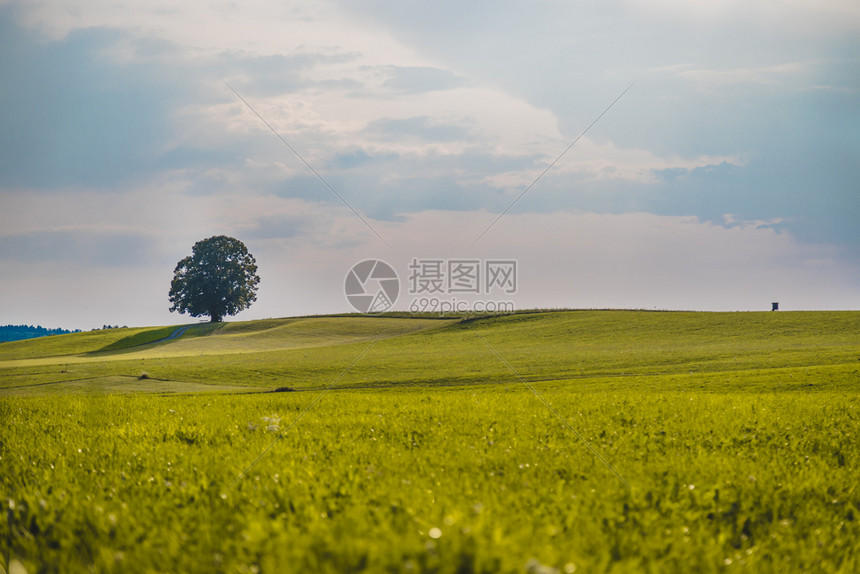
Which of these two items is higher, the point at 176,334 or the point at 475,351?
the point at 176,334

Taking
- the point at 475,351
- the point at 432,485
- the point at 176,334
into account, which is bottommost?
the point at 475,351

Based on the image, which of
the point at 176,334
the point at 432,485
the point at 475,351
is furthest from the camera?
the point at 176,334

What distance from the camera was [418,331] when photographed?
86.4m

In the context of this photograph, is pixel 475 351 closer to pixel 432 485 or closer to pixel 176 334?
pixel 432 485

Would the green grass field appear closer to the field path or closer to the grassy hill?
the grassy hill

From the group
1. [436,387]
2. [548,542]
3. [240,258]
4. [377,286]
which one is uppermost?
[240,258]

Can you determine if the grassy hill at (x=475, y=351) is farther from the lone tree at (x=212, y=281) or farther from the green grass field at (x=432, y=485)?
the green grass field at (x=432, y=485)

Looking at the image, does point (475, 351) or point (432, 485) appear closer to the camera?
point (432, 485)

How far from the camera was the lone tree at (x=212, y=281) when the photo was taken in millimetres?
104062

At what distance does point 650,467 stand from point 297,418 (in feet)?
26.2

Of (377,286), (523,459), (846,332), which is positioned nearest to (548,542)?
(523,459)

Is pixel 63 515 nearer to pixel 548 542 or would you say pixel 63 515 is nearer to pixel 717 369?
pixel 548 542

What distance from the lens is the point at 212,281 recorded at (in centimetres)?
10431

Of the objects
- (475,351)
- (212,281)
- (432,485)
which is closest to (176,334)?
(212,281)
